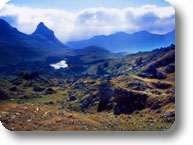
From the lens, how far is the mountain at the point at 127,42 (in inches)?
425

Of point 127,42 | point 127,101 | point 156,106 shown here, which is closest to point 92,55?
point 127,42

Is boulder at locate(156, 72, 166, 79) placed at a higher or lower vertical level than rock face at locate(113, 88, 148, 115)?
higher

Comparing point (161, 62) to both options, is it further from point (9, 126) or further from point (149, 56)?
point (9, 126)

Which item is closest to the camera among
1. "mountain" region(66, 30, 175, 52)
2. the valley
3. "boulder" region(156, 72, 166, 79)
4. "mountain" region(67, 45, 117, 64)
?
the valley

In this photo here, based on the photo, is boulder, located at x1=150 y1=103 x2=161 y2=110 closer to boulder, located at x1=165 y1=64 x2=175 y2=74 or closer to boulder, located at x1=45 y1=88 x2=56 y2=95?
boulder, located at x1=165 y1=64 x2=175 y2=74

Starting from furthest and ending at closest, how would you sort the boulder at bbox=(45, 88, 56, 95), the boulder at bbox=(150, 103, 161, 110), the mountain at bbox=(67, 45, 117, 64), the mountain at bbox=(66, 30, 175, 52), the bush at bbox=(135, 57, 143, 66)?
1. the boulder at bbox=(45, 88, 56, 95)
2. the mountain at bbox=(67, 45, 117, 64)
3. the bush at bbox=(135, 57, 143, 66)
4. the mountain at bbox=(66, 30, 175, 52)
5. the boulder at bbox=(150, 103, 161, 110)

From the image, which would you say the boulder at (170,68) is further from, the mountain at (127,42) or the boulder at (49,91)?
the boulder at (49,91)

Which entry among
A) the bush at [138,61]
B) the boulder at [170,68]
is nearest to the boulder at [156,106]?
the boulder at [170,68]

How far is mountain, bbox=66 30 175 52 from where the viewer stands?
1080cm

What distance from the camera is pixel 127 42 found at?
11.4 meters

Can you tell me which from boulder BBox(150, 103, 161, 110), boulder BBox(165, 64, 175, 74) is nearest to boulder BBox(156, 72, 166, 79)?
boulder BBox(165, 64, 175, 74)

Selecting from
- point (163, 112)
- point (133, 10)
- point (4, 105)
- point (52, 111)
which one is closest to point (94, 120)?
point (52, 111)

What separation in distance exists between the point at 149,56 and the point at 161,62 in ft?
4.05

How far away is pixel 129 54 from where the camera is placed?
38.3ft
